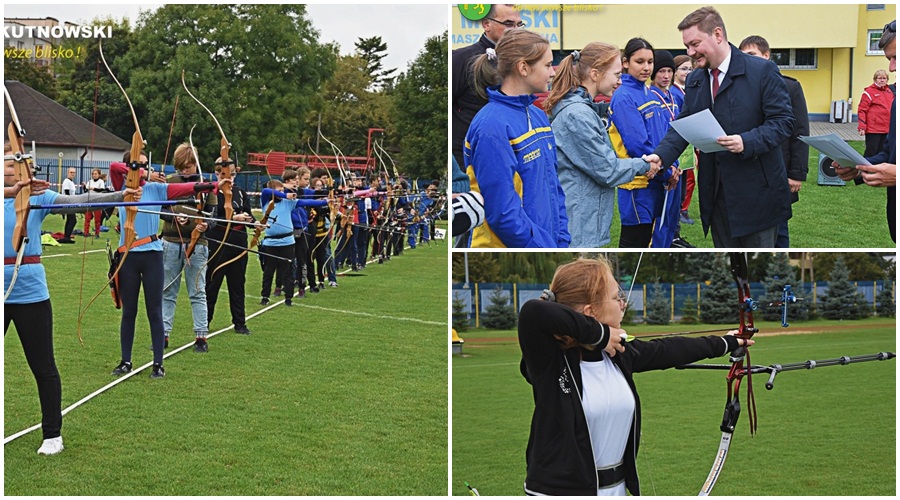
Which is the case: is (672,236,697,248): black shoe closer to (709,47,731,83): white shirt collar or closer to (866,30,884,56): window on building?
(709,47,731,83): white shirt collar

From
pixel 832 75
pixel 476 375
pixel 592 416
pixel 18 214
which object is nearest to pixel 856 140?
pixel 832 75

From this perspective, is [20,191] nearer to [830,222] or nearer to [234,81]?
[830,222]

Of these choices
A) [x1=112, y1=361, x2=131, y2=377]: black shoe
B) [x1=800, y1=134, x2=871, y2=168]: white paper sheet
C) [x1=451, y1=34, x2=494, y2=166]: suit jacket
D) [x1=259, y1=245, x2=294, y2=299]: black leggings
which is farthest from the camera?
[x1=259, y1=245, x2=294, y2=299]: black leggings

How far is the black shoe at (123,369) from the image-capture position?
194 inches

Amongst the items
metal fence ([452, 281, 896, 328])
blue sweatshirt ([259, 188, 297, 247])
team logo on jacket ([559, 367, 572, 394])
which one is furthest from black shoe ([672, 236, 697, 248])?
blue sweatshirt ([259, 188, 297, 247])

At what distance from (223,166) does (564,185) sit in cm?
212

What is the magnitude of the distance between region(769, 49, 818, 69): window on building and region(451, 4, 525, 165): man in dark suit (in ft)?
8.65

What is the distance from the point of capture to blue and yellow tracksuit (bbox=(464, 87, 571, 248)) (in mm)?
3000

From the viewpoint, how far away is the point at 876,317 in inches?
353

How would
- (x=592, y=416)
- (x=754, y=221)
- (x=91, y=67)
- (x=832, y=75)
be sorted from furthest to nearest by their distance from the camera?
(x=91, y=67) → (x=832, y=75) → (x=754, y=221) → (x=592, y=416)

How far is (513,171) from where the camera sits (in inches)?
119

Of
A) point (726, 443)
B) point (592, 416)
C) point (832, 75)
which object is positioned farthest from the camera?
point (832, 75)

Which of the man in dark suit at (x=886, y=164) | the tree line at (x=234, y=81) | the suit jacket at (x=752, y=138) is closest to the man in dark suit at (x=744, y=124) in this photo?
the suit jacket at (x=752, y=138)

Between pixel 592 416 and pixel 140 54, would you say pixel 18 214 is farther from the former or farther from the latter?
pixel 140 54
